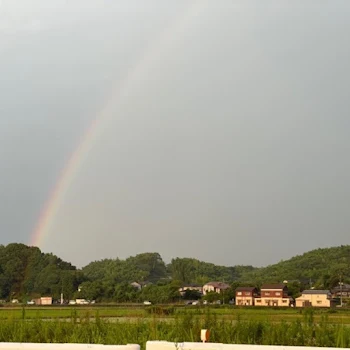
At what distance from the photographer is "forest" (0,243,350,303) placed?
7812cm

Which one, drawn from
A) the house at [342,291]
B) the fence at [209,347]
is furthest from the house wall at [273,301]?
the fence at [209,347]

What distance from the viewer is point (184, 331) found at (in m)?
10.0

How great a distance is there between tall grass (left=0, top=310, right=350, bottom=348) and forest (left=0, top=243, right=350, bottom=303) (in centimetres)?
5440

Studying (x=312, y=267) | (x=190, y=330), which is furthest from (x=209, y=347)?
(x=312, y=267)

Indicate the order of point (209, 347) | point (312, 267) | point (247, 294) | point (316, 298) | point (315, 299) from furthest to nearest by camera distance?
point (312, 267) → point (247, 294) → point (316, 298) → point (315, 299) → point (209, 347)

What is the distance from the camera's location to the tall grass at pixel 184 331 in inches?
371

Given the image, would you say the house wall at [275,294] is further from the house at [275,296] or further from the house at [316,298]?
the house at [316,298]

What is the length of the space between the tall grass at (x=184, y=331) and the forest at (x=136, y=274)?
5440cm

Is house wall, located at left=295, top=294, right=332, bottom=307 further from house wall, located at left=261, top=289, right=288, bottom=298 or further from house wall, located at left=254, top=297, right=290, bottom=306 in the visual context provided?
house wall, located at left=261, top=289, right=288, bottom=298

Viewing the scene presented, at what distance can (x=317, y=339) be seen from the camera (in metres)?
9.16

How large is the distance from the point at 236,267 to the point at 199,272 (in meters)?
23.2

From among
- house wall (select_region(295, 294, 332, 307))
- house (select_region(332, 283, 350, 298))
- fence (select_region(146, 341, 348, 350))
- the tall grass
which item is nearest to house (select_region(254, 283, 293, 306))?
house wall (select_region(295, 294, 332, 307))

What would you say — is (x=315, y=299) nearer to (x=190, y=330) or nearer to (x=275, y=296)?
(x=275, y=296)

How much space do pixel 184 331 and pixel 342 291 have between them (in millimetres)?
74400
